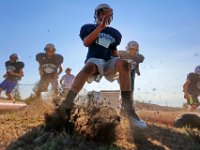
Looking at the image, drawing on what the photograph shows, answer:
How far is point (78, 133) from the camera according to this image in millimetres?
4293

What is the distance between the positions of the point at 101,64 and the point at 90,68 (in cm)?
23

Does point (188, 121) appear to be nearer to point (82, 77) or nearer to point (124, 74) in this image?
point (124, 74)

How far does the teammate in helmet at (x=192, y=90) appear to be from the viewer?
13.2 m

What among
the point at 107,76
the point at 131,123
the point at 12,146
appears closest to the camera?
the point at 12,146

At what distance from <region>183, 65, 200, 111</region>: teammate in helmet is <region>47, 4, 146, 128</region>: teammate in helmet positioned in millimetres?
7914

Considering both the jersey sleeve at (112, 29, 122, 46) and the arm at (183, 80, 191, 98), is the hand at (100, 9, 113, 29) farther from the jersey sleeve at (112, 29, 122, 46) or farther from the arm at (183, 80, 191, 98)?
the arm at (183, 80, 191, 98)

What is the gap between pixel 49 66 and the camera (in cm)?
1213

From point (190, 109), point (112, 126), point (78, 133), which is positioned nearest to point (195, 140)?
point (112, 126)

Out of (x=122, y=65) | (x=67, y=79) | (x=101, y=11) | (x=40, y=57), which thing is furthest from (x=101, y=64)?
(x=67, y=79)

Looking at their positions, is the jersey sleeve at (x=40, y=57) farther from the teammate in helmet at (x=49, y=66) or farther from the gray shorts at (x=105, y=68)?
the gray shorts at (x=105, y=68)

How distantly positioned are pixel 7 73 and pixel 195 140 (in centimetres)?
977

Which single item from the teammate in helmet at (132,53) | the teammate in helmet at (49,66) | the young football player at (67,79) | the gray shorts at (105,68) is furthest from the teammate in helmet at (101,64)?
the young football player at (67,79)

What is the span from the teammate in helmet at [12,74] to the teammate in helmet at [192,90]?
6.21 m

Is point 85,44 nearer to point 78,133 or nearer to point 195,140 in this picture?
point 78,133
